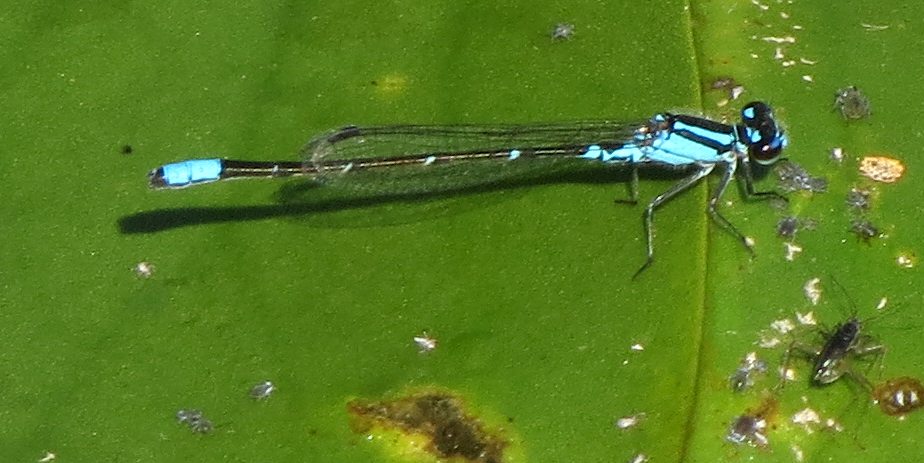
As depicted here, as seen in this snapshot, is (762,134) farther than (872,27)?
A: No

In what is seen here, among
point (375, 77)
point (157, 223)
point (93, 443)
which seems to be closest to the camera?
point (93, 443)

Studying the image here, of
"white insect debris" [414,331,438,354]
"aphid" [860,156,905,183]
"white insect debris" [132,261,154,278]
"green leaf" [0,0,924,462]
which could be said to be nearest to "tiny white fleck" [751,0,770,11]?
"green leaf" [0,0,924,462]

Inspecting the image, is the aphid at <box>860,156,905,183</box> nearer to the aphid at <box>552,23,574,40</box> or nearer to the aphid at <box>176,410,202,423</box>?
the aphid at <box>552,23,574,40</box>

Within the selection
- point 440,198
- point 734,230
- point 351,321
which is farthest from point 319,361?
point 734,230

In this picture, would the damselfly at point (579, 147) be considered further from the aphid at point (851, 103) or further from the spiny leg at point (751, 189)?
the aphid at point (851, 103)

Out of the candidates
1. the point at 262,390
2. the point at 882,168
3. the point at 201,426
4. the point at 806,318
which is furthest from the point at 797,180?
the point at 201,426

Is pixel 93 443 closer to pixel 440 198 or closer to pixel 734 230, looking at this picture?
pixel 440 198

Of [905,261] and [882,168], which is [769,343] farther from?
[882,168]
